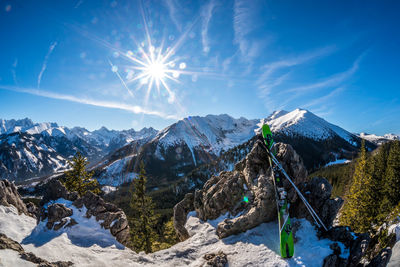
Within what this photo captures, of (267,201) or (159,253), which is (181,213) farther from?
(267,201)

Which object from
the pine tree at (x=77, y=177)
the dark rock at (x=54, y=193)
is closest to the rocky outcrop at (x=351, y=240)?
the dark rock at (x=54, y=193)

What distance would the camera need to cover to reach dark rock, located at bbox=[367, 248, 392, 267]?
986 centimetres

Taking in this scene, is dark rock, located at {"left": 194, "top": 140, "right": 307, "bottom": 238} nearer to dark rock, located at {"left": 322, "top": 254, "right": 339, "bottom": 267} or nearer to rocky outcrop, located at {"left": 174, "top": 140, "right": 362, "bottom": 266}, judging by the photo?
rocky outcrop, located at {"left": 174, "top": 140, "right": 362, "bottom": 266}

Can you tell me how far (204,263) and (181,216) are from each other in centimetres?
1451

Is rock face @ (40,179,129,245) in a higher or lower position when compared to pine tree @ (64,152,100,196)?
lower

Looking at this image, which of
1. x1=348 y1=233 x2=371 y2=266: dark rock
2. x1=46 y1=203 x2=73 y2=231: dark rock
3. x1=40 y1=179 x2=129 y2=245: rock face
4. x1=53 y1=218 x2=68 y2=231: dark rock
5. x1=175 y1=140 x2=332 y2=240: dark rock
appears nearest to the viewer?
x1=348 y1=233 x2=371 y2=266: dark rock

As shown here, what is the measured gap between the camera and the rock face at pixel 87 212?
18000 millimetres

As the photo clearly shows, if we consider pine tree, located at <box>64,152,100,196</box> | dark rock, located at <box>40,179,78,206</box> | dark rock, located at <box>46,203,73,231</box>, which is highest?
pine tree, located at <box>64,152,100,196</box>

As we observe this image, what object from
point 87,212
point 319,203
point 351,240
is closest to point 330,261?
point 351,240

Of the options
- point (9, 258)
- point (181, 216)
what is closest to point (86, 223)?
point (9, 258)

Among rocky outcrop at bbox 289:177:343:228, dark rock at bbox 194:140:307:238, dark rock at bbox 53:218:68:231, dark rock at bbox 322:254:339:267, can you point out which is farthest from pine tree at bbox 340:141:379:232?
dark rock at bbox 53:218:68:231

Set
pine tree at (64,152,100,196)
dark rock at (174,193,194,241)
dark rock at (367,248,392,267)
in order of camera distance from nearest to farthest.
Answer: dark rock at (367,248,392,267), dark rock at (174,193,194,241), pine tree at (64,152,100,196)

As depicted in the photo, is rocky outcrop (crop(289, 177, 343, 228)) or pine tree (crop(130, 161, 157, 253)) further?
pine tree (crop(130, 161, 157, 253))

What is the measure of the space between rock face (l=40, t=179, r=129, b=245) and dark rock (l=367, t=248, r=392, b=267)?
22.3 metres
